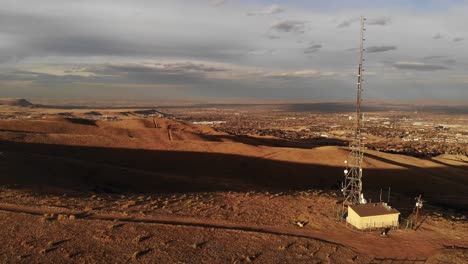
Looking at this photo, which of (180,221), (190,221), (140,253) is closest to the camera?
(140,253)

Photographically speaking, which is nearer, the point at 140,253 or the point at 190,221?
the point at 140,253

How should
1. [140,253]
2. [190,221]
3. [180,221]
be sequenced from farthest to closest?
[190,221], [180,221], [140,253]

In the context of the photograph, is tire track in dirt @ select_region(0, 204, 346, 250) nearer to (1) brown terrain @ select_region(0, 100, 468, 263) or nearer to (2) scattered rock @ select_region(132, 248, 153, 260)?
(1) brown terrain @ select_region(0, 100, 468, 263)

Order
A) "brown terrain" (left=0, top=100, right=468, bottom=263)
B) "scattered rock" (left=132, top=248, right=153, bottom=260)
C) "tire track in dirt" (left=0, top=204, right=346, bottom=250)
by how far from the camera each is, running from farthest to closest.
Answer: "tire track in dirt" (left=0, top=204, right=346, bottom=250) → "brown terrain" (left=0, top=100, right=468, bottom=263) → "scattered rock" (left=132, top=248, right=153, bottom=260)

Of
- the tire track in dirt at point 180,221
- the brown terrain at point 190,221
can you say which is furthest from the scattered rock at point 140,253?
the tire track in dirt at point 180,221

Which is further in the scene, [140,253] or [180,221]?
[180,221]

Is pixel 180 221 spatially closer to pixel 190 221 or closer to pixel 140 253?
pixel 190 221

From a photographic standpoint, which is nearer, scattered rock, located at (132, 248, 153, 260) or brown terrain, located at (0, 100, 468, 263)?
scattered rock, located at (132, 248, 153, 260)

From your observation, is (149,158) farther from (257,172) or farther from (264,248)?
(264,248)

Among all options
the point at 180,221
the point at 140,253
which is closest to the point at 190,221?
the point at 180,221

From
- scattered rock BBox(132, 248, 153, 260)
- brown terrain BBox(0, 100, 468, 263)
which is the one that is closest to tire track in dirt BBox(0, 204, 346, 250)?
brown terrain BBox(0, 100, 468, 263)

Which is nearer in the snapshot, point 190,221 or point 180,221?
point 180,221

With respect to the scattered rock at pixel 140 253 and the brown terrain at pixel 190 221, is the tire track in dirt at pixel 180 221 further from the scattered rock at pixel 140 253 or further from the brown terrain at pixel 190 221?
the scattered rock at pixel 140 253
